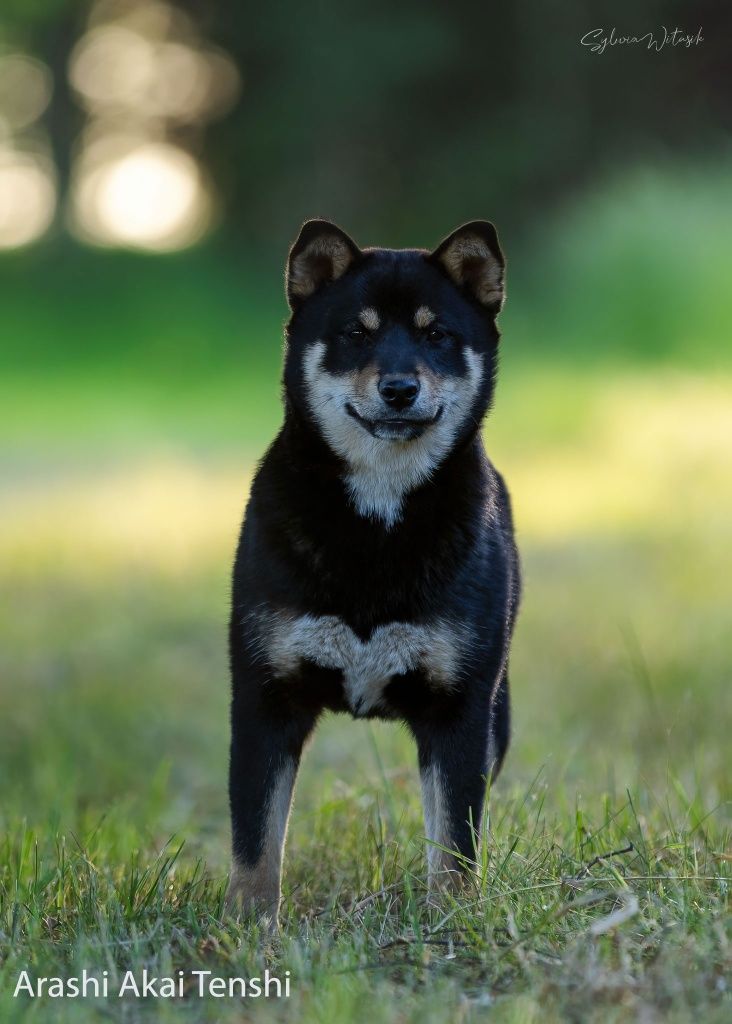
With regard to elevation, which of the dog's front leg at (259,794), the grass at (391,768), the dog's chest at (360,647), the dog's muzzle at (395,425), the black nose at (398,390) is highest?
the black nose at (398,390)

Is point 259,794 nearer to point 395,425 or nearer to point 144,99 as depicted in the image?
point 395,425

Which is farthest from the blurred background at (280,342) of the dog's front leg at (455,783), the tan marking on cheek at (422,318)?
the tan marking on cheek at (422,318)

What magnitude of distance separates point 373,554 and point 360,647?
0.84 feet

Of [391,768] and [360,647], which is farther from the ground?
[360,647]

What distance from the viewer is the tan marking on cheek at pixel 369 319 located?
12.6 ft

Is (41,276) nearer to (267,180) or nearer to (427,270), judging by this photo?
(267,180)

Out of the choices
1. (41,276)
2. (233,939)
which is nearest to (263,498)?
(233,939)

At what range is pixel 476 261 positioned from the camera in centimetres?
401

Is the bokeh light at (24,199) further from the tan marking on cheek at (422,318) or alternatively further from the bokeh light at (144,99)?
the tan marking on cheek at (422,318)

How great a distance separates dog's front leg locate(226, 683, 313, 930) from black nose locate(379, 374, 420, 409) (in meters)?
0.85

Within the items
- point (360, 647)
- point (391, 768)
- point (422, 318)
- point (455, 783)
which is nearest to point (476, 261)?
point (422, 318)

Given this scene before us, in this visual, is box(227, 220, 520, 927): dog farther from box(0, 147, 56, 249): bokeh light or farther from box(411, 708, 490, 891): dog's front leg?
box(0, 147, 56, 249): bokeh light

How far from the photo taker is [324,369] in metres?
3.84
